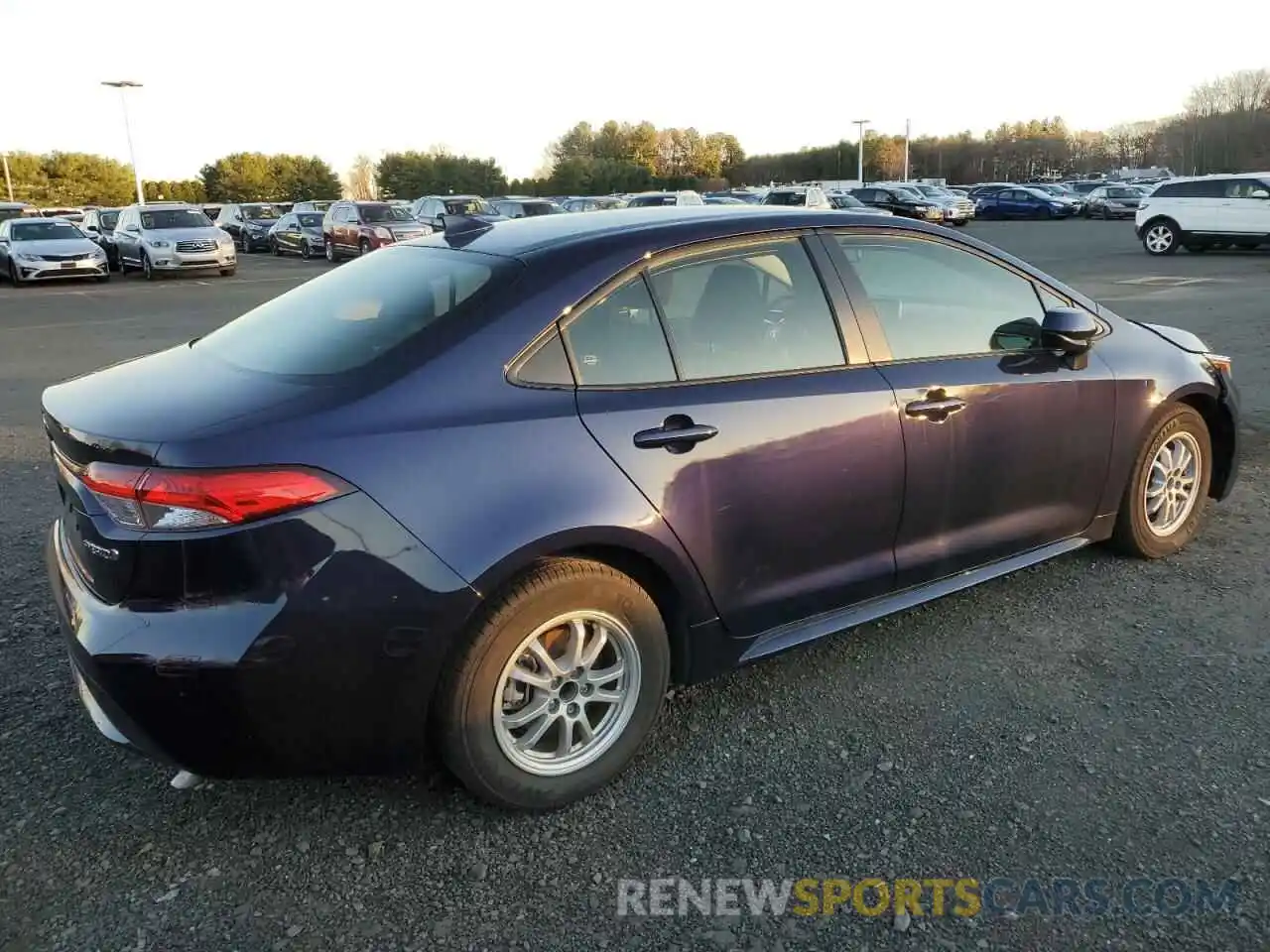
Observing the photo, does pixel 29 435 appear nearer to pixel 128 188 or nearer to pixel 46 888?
pixel 46 888

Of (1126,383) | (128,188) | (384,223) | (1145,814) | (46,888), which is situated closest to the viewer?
(46,888)

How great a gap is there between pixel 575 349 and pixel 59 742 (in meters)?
2.07

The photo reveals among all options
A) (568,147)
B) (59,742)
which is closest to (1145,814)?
(59,742)

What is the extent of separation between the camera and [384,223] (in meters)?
25.3

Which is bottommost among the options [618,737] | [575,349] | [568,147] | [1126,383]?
[618,737]

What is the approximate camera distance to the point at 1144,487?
166 inches

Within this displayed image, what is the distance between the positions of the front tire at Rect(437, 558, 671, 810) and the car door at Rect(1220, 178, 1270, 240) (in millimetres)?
23244

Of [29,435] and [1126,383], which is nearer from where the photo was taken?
[1126,383]

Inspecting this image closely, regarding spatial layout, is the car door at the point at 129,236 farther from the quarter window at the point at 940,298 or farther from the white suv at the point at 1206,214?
the quarter window at the point at 940,298

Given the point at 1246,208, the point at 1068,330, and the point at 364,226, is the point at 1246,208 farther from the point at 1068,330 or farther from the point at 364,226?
the point at 1068,330

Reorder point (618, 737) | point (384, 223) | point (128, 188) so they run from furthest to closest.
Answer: point (128, 188) → point (384, 223) → point (618, 737)

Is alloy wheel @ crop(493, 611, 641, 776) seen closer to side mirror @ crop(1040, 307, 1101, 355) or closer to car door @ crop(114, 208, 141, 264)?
side mirror @ crop(1040, 307, 1101, 355)

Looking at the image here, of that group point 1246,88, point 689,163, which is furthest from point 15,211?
point 1246,88

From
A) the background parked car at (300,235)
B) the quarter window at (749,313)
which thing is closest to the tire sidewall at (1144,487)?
the quarter window at (749,313)
